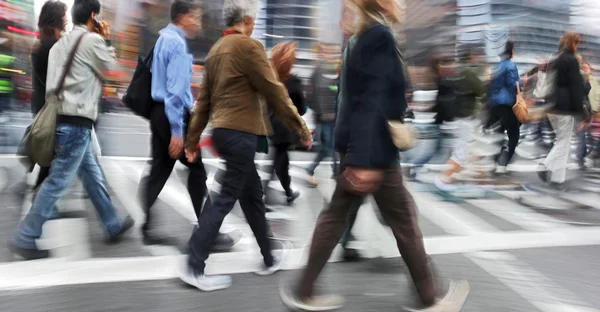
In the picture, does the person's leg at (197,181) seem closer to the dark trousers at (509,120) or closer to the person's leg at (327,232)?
the person's leg at (327,232)

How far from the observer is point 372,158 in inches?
127

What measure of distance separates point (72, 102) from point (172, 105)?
0.72 meters

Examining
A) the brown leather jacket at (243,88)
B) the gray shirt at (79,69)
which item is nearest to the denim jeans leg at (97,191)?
the gray shirt at (79,69)

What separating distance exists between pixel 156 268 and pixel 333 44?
4.35 metres

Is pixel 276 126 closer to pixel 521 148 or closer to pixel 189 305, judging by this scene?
pixel 189 305

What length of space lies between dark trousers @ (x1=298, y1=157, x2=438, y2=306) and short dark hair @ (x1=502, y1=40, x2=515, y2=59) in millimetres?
5184

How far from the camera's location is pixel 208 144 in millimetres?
4117

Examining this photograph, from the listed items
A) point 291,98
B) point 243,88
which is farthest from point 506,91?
point 243,88

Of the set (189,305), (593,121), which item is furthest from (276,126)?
(593,121)

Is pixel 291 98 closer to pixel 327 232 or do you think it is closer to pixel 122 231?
pixel 122 231

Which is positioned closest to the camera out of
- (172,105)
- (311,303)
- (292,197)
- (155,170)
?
(311,303)

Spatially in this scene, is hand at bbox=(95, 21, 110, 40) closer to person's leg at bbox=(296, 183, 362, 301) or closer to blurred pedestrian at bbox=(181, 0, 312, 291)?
blurred pedestrian at bbox=(181, 0, 312, 291)

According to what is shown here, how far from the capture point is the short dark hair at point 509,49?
8023mm

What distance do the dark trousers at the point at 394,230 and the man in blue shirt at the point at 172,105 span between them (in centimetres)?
156
